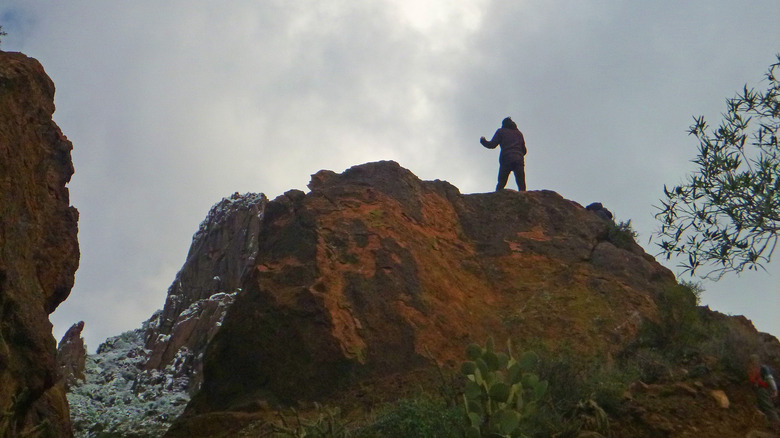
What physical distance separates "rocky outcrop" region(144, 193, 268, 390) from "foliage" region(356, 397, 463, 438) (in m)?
11.3

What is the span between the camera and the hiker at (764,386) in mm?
8750

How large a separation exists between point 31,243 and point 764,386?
8543 millimetres

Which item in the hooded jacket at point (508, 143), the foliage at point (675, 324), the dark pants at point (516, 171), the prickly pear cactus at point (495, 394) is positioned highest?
the hooded jacket at point (508, 143)

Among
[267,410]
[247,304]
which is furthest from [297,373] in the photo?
[247,304]

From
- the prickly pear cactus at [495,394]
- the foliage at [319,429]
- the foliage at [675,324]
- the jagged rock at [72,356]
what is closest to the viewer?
the prickly pear cactus at [495,394]

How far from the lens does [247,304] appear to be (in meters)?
13.1

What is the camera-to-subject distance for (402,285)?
1326cm

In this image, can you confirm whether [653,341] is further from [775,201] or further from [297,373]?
[297,373]

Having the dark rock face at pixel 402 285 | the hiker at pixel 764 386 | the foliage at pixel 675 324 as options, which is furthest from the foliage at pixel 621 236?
the hiker at pixel 764 386

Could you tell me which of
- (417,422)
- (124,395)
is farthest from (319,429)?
(124,395)

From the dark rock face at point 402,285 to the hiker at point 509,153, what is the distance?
143cm

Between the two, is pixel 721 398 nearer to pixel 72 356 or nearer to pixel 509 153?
pixel 509 153

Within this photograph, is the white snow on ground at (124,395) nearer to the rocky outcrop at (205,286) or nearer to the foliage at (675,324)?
the rocky outcrop at (205,286)

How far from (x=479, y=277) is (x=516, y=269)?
73 cm
